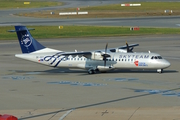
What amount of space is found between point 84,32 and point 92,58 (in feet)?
142

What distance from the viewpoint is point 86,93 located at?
108 feet

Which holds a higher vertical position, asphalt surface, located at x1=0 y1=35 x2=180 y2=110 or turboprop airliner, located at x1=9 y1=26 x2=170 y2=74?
turboprop airliner, located at x1=9 y1=26 x2=170 y2=74

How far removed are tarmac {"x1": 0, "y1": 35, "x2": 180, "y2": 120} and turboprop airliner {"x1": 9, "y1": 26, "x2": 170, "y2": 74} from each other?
898 millimetres

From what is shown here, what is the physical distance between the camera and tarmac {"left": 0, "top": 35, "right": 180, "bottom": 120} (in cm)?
2600

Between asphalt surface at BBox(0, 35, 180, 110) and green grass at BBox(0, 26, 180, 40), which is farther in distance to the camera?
green grass at BBox(0, 26, 180, 40)

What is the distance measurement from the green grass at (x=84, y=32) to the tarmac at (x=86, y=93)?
29.4 meters

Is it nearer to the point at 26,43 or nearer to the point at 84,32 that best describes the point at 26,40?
the point at 26,43

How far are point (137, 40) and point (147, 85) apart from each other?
3830 cm

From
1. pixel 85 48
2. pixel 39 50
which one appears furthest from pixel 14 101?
pixel 85 48

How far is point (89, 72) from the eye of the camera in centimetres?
4278

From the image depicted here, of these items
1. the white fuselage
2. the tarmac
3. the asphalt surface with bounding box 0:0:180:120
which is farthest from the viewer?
the white fuselage

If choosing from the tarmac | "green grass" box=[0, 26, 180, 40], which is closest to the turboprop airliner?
the tarmac

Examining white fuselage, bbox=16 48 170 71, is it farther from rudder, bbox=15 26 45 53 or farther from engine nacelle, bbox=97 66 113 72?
rudder, bbox=15 26 45 53

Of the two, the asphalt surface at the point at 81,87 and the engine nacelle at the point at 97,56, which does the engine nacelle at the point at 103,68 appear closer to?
the asphalt surface at the point at 81,87
